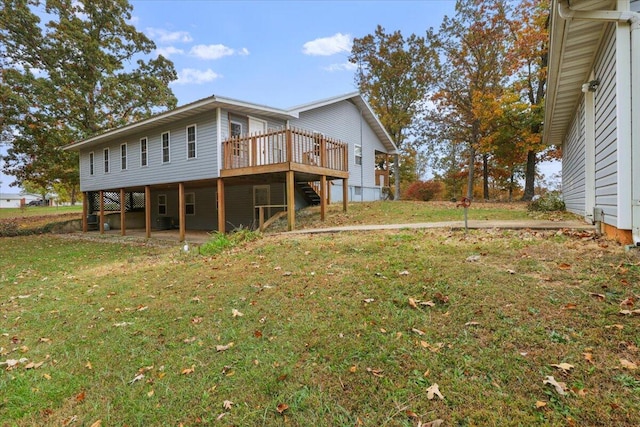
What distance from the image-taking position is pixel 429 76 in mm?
24406

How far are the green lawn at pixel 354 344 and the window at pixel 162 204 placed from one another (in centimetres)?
1532

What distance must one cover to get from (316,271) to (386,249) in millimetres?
1332

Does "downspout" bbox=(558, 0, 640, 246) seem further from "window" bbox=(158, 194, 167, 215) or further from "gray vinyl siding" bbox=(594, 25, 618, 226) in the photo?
"window" bbox=(158, 194, 167, 215)

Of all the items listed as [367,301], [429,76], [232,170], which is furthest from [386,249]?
[429,76]

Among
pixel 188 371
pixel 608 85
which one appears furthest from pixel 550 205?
pixel 188 371

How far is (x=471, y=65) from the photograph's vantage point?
22625mm

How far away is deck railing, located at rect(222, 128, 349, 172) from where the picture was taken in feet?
34.9

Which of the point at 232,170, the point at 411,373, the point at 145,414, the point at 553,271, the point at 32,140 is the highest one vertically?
the point at 32,140

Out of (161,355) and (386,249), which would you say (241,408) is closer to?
(161,355)

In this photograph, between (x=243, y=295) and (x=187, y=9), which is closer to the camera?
(x=243, y=295)

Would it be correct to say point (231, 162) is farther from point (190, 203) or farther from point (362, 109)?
point (362, 109)

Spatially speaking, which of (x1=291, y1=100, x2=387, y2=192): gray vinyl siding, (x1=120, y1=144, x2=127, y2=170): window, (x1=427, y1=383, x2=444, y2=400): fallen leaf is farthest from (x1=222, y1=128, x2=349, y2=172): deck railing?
(x1=427, y1=383, x2=444, y2=400): fallen leaf

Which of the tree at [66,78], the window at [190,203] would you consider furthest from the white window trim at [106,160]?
the tree at [66,78]

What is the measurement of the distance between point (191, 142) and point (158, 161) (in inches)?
103
